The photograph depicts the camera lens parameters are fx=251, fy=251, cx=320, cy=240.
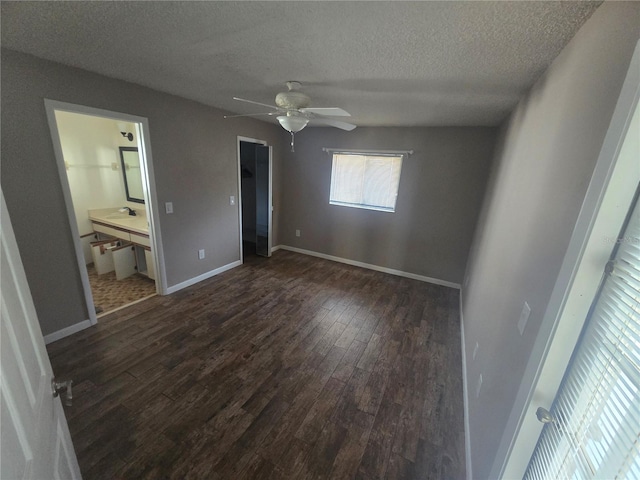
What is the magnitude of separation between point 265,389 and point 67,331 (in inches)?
78.7

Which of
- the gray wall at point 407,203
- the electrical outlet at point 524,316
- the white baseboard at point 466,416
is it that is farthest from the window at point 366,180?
the electrical outlet at point 524,316

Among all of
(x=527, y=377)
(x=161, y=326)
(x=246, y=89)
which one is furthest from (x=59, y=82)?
(x=527, y=377)

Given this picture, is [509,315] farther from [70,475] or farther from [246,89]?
[246,89]

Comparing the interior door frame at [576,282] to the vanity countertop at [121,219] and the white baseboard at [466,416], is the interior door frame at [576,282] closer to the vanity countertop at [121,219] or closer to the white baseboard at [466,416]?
the white baseboard at [466,416]

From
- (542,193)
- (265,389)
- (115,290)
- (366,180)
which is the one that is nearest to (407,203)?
(366,180)

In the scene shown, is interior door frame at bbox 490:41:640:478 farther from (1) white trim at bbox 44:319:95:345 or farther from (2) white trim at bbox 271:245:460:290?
(1) white trim at bbox 44:319:95:345

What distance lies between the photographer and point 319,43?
143 centimetres

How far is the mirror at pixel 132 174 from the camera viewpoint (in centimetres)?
382

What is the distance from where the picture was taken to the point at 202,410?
1729 mm

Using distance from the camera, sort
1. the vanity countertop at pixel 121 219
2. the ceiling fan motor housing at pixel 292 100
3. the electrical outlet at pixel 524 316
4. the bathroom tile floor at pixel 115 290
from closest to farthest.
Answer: the electrical outlet at pixel 524 316, the ceiling fan motor housing at pixel 292 100, the bathroom tile floor at pixel 115 290, the vanity countertop at pixel 121 219

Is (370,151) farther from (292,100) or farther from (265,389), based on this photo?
(265,389)

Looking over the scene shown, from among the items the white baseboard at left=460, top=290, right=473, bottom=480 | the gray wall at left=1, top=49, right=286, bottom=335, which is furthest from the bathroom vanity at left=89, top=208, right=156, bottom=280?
the white baseboard at left=460, top=290, right=473, bottom=480

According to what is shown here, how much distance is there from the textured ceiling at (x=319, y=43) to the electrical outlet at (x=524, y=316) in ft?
4.04

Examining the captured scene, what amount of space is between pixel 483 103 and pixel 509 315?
1975 mm
